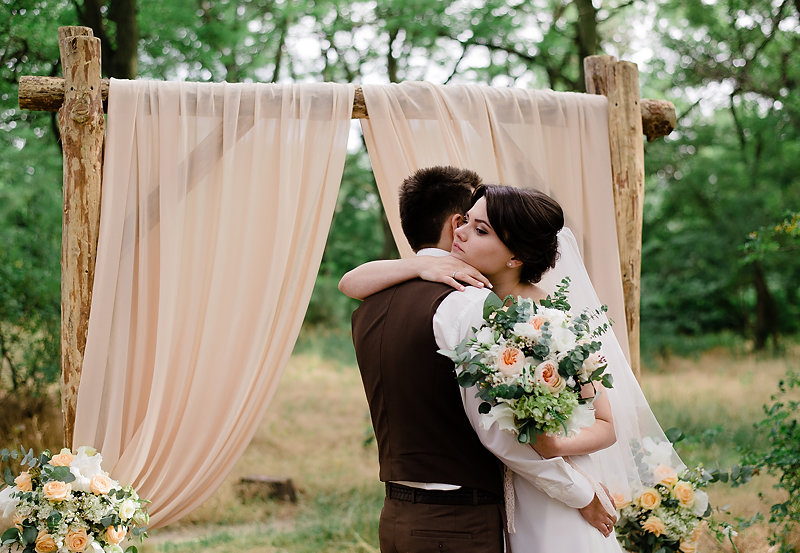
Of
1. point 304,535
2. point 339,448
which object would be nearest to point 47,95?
point 304,535

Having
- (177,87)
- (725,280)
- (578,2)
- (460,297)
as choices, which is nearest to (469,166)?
(177,87)

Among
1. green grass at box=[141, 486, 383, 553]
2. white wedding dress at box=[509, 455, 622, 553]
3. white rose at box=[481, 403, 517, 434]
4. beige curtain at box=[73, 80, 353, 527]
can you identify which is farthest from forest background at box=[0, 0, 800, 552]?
white rose at box=[481, 403, 517, 434]

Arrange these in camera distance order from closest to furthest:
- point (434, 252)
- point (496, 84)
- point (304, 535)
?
point (434, 252), point (304, 535), point (496, 84)

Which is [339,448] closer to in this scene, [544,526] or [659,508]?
[659,508]

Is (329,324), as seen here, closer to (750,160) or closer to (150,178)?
(750,160)

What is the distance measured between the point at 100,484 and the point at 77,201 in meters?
1.21

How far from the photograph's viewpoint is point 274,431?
954 cm

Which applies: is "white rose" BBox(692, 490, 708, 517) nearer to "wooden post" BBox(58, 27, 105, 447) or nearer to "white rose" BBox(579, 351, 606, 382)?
"white rose" BBox(579, 351, 606, 382)

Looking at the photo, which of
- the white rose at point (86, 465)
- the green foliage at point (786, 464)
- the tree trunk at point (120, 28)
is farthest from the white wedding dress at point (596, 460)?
the tree trunk at point (120, 28)

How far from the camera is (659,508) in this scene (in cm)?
323

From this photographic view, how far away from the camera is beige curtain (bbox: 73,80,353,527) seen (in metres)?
3.49

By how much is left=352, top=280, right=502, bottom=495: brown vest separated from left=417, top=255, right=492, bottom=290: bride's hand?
0.03 m

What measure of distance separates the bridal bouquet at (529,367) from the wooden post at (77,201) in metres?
2.09

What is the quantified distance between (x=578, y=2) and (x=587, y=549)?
352 inches
